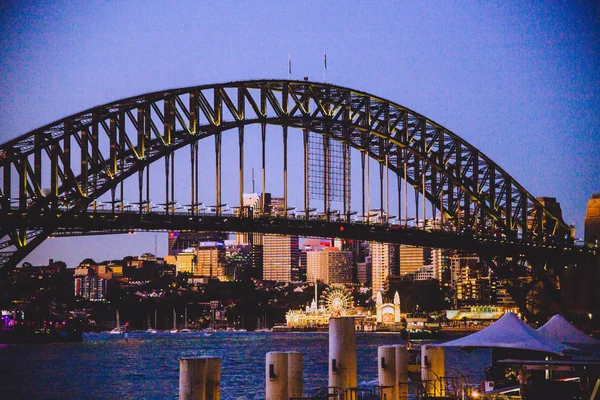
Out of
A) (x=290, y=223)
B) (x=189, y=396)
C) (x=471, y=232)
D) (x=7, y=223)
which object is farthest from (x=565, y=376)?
(x=471, y=232)

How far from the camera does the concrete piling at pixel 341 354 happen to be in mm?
28125

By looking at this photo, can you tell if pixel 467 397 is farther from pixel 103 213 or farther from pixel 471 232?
pixel 471 232

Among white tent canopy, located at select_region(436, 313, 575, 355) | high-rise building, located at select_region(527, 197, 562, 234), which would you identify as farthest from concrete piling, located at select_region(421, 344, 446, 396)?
high-rise building, located at select_region(527, 197, 562, 234)

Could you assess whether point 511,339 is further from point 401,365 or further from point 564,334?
point 564,334

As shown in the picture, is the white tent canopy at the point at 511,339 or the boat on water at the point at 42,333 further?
the boat on water at the point at 42,333

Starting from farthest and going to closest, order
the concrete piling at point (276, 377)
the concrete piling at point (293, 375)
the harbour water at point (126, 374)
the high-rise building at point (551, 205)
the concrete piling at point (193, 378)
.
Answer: the high-rise building at point (551, 205) < the harbour water at point (126, 374) < the concrete piling at point (293, 375) < the concrete piling at point (276, 377) < the concrete piling at point (193, 378)

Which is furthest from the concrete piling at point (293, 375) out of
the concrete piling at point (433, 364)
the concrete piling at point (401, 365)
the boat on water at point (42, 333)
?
the boat on water at point (42, 333)

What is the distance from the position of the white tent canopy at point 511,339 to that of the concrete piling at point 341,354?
2759 mm

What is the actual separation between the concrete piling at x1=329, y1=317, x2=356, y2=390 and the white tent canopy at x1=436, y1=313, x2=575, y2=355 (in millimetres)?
2759

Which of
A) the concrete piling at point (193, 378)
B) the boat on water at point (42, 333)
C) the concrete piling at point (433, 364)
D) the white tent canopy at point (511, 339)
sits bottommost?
the boat on water at point (42, 333)

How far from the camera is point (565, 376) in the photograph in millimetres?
34219

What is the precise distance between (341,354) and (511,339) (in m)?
4.03

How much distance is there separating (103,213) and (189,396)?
39688mm

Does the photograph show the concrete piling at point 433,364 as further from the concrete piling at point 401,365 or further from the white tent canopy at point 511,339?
the white tent canopy at point 511,339
